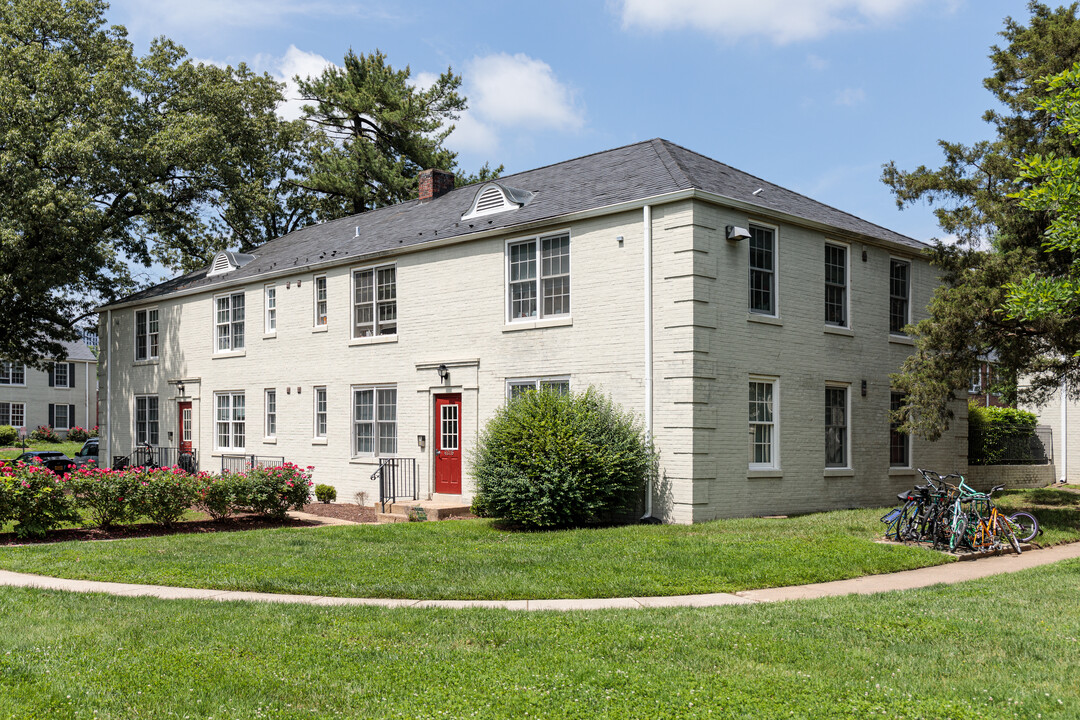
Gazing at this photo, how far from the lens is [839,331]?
1850 centimetres

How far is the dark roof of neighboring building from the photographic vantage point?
17.2 metres

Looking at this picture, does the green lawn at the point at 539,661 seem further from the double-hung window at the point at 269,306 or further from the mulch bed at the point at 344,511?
the double-hung window at the point at 269,306

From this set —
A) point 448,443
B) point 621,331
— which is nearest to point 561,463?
point 621,331

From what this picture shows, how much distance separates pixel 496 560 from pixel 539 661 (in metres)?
4.82

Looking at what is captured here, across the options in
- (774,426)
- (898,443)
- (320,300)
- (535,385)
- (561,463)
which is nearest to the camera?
(561,463)

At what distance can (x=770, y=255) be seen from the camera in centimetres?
1738

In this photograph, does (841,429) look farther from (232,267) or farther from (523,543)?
(232,267)

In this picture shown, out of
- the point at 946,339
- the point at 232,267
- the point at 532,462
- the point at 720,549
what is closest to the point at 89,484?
the point at 532,462

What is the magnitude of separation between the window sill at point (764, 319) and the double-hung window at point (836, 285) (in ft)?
6.19

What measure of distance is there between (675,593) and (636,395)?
668cm

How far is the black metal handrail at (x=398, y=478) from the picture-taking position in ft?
65.0

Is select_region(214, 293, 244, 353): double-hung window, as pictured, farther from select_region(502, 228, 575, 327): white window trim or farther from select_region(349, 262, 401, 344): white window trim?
select_region(502, 228, 575, 327): white window trim

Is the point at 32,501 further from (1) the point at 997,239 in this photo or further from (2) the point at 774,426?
(1) the point at 997,239

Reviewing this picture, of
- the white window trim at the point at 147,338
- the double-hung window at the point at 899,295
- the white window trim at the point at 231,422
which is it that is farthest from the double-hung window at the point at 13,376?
the double-hung window at the point at 899,295
